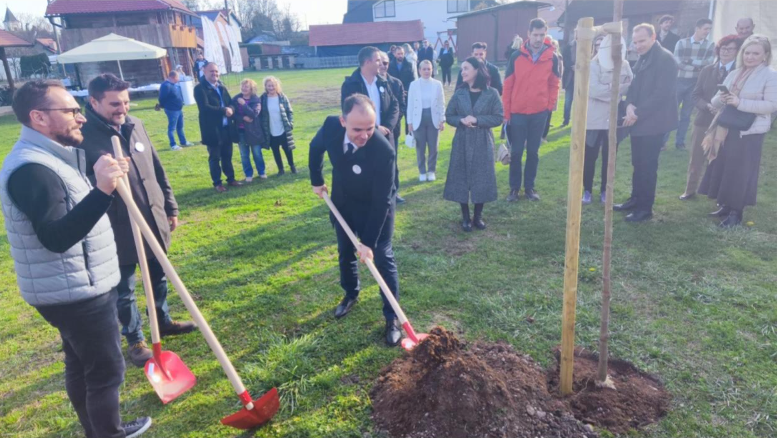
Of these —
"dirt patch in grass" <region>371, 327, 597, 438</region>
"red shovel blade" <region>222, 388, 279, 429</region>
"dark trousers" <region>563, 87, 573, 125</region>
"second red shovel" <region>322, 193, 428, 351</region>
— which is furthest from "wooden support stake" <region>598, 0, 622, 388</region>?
"dark trousers" <region>563, 87, 573, 125</region>

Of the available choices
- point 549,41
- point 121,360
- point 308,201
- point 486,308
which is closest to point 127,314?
point 121,360

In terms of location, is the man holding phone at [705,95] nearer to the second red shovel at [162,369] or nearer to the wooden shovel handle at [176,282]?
the wooden shovel handle at [176,282]

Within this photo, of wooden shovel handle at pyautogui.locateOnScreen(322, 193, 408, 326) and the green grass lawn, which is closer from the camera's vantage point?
the green grass lawn

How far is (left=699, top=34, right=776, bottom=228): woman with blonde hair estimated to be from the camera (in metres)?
5.16

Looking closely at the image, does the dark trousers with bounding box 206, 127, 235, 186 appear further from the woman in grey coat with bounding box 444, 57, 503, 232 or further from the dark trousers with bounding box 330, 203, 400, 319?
the dark trousers with bounding box 330, 203, 400, 319

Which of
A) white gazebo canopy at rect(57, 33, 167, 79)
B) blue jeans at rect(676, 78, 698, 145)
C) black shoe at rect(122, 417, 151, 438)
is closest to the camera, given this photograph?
black shoe at rect(122, 417, 151, 438)

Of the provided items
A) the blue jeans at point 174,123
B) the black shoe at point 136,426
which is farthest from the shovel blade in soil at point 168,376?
the blue jeans at point 174,123

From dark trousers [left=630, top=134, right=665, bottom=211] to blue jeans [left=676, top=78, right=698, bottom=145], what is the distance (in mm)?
3509

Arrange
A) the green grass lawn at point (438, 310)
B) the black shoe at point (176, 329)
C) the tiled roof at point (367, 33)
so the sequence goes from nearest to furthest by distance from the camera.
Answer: the green grass lawn at point (438, 310), the black shoe at point (176, 329), the tiled roof at point (367, 33)

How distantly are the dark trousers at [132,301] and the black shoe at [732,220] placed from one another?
244 inches

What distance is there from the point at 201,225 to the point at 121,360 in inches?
168

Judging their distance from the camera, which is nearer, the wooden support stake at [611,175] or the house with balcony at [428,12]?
the wooden support stake at [611,175]

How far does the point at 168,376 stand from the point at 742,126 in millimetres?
6384

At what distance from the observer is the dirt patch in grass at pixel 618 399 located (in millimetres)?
2877
